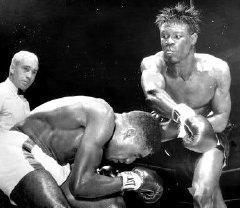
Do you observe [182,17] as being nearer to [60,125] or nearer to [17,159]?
[60,125]

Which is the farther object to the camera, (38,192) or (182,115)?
(182,115)

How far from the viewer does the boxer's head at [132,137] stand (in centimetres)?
229

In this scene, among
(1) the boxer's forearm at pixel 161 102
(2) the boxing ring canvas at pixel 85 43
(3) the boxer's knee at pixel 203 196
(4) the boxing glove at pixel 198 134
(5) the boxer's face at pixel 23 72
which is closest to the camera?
(4) the boxing glove at pixel 198 134

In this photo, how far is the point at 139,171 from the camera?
2553 millimetres

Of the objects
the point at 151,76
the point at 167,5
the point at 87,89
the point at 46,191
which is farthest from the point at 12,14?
the point at 46,191

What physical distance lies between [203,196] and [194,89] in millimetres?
919

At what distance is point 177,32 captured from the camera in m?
3.11

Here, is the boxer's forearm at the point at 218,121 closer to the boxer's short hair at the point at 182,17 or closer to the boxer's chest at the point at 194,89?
the boxer's chest at the point at 194,89

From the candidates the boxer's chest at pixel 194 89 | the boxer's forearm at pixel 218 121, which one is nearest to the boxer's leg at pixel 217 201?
the boxer's forearm at pixel 218 121

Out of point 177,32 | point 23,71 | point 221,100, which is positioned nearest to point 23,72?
point 23,71

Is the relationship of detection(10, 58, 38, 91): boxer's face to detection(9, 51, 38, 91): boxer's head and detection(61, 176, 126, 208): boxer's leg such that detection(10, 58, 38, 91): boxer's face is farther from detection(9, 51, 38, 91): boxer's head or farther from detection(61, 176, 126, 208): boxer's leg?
detection(61, 176, 126, 208): boxer's leg

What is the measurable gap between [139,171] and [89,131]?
0.60 m

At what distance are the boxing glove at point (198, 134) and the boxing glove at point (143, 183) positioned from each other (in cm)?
36

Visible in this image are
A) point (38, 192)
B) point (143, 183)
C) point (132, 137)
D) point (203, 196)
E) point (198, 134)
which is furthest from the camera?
point (203, 196)
